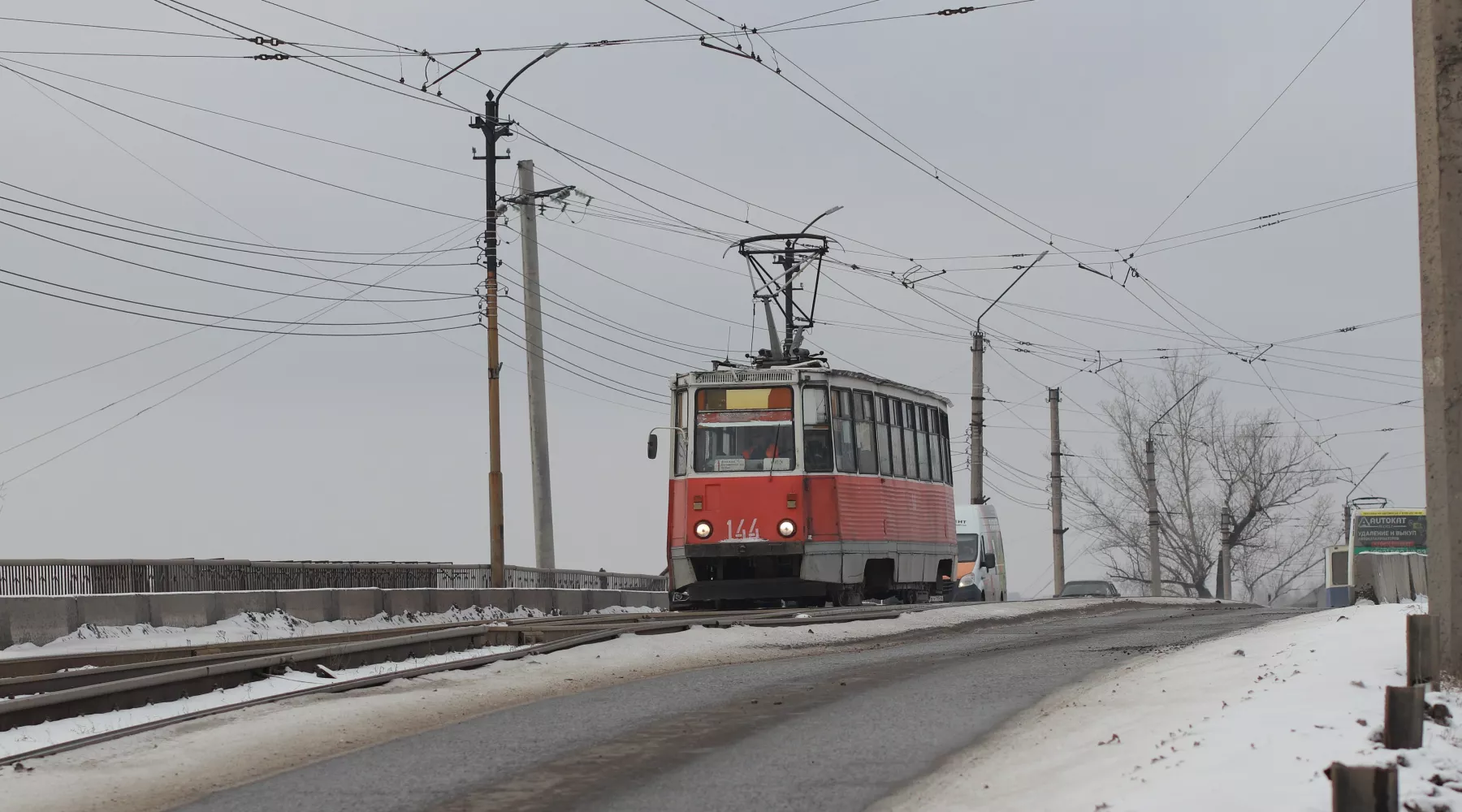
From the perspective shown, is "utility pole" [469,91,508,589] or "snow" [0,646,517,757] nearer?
"snow" [0,646,517,757]

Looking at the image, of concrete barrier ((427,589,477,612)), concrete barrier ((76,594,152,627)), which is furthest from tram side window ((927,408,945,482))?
concrete barrier ((76,594,152,627))

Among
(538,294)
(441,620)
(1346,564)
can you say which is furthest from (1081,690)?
(1346,564)

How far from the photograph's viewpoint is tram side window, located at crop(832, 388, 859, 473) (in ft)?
80.4

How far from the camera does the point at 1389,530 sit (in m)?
39.6

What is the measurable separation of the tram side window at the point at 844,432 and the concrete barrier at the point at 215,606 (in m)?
7.56

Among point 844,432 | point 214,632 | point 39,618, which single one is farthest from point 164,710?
point 844,432

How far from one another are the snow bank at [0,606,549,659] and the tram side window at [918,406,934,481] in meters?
7.72

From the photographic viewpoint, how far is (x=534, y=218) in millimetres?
36281

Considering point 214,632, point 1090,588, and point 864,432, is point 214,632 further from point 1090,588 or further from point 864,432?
point 1090,588

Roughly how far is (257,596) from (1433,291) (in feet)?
59.6

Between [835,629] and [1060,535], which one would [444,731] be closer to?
[835,629]

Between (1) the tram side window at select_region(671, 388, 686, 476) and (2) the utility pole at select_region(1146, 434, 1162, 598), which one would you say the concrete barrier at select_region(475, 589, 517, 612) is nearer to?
(1) the tram side window at select_region(671, 388, 686, 476)

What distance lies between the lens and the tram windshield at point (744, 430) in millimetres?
24250

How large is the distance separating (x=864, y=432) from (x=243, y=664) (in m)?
15.0
